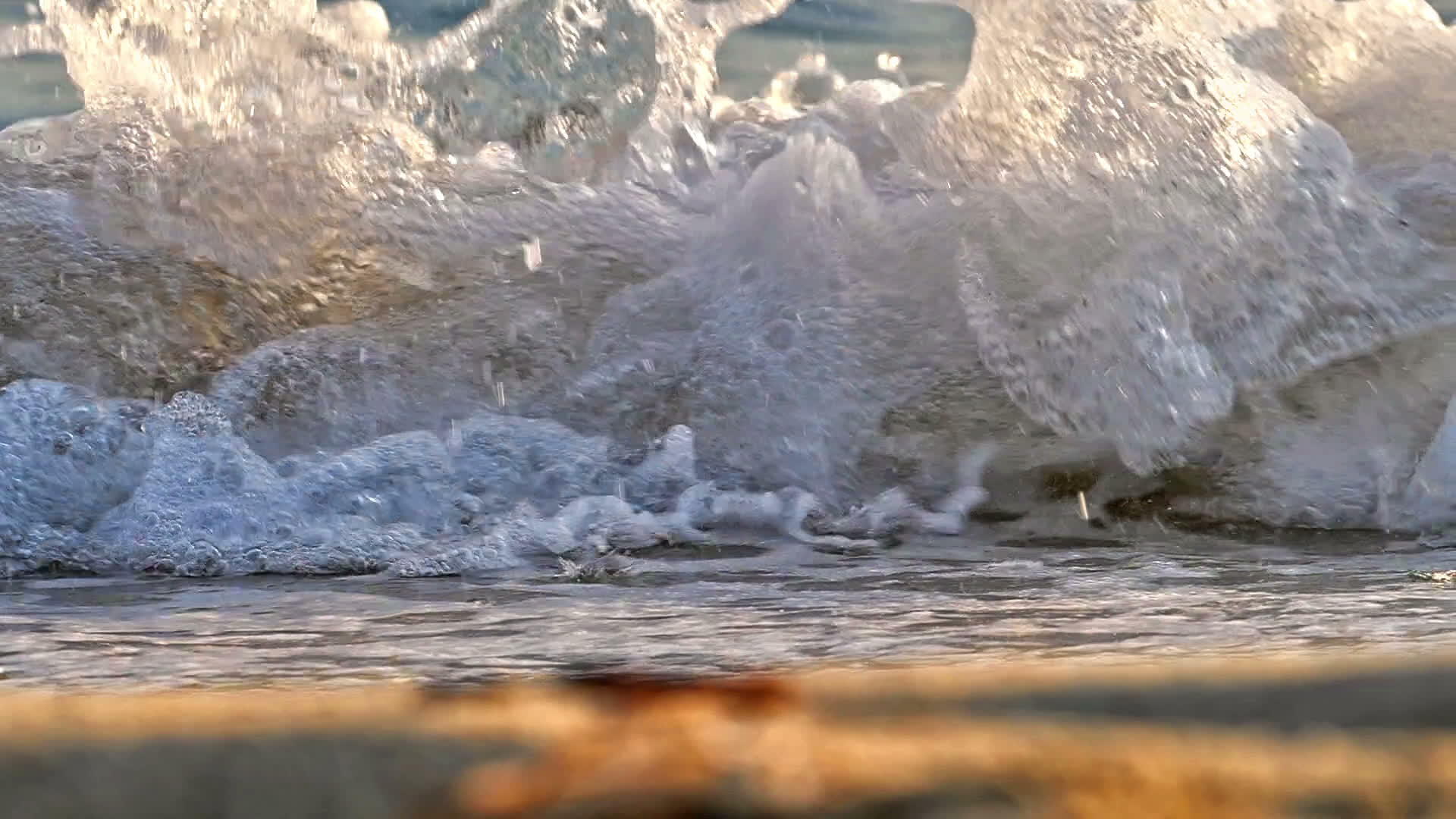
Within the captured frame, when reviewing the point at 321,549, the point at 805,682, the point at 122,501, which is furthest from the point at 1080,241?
the point at 805,682

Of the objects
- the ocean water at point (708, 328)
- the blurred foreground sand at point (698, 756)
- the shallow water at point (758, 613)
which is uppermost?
the ocean water at point (708, 328)

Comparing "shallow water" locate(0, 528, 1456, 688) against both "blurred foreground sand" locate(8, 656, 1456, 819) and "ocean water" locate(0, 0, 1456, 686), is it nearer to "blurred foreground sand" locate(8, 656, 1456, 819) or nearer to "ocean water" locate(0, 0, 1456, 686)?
"ocean water" locate(0, 0, 1456, 686)

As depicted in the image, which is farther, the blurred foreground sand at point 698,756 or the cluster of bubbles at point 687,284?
the cluster of bubbles at point 687,284

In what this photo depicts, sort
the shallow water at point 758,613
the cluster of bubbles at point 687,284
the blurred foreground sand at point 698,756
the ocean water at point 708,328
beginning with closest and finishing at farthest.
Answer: the blurred foreground sand at point 698,756 → the shallow water at point 758,613 → the ocean water at point 708,328 → the cluster of bubbles at point 687,284

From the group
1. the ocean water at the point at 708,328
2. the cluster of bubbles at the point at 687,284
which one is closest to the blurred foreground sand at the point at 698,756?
the ocean water at the point at 708,328

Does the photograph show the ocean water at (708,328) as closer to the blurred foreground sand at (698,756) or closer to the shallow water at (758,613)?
the shallow water at (758,613)

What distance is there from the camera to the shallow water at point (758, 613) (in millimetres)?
1517

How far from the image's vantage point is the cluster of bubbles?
8.52ft

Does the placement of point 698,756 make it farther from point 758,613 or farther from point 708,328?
point 708,328

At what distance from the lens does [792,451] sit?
9.03ft

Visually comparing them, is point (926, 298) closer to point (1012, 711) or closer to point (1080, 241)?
point (1080, 241)

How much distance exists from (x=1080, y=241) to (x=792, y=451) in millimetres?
657

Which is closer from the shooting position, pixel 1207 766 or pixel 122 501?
pixel 1207 766

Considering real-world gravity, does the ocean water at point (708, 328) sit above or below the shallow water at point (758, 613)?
above
